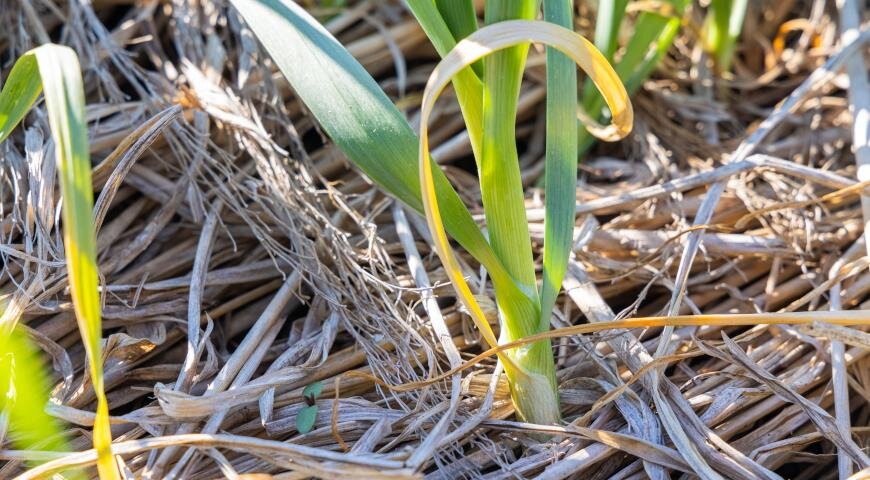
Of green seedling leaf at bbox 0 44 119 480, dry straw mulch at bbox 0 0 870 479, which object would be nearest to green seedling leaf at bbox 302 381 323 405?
dry straw mulch at bbox 0 0 870 479

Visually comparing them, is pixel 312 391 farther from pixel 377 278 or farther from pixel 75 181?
pixel 75 181

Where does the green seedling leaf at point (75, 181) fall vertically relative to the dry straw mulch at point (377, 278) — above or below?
above

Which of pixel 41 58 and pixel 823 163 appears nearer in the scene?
pixel 41 58

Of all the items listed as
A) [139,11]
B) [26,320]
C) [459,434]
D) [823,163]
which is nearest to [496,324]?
[459,434]

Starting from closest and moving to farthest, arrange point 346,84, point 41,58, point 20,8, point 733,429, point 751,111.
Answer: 1. point 41,58
2. point 346,84
3. point 733,429
4. point 20,8
5. point 751,111

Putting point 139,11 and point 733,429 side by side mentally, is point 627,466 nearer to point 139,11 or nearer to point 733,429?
point 733,429

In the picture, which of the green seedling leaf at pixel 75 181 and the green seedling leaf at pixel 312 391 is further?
the green seedling leaf at pixel 312 391

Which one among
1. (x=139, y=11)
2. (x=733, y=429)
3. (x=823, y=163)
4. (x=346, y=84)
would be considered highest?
(x=139, y=11)

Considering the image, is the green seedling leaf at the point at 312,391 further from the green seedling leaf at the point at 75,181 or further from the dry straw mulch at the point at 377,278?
the green seedling leaf at the point at 75,181

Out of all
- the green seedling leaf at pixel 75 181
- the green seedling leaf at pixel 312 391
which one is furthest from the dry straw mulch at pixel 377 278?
the green seedling leaf at pixel 75 181

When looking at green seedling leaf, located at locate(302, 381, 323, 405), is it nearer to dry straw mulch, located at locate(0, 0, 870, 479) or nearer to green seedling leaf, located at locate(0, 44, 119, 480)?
dry straw mulch, located at locate(0, 0, 870, 479)
